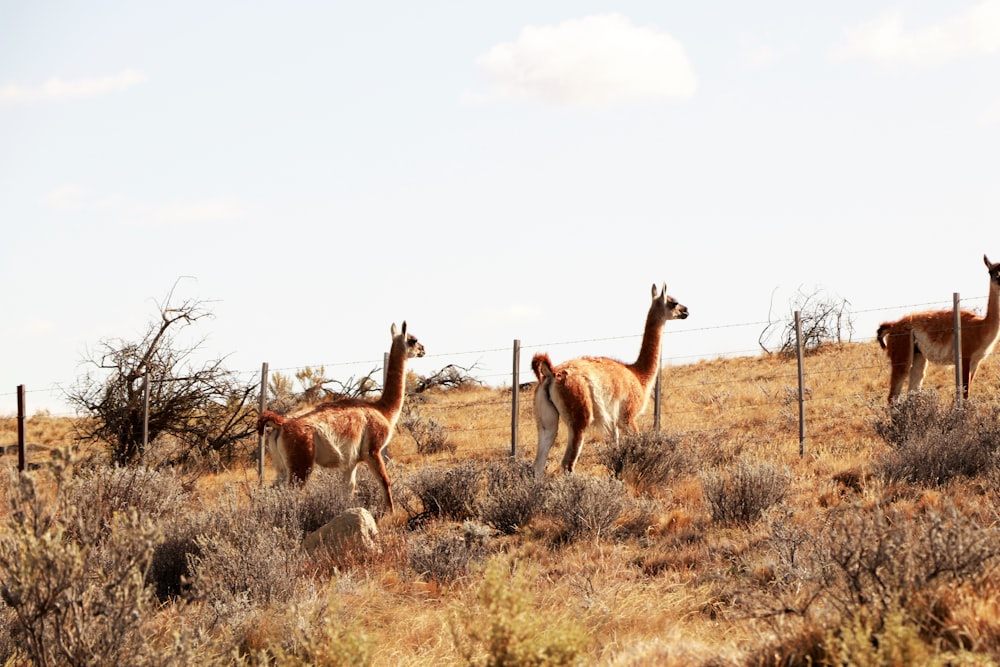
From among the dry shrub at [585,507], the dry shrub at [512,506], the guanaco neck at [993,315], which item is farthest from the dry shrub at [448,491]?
the guanaco neck at [993,315]

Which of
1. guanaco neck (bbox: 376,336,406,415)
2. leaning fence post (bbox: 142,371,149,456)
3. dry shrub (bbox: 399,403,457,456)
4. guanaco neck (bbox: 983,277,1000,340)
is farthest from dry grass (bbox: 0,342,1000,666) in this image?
dry shrub (bbox: 399,403,457,456)

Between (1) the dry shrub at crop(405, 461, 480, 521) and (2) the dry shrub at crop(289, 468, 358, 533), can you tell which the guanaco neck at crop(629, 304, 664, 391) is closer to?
(1) the dry shrub at crop(405, 461, 480, 521)

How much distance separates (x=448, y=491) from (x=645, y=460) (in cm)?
219

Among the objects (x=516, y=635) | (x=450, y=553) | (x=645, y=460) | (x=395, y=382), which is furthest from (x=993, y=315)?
(x=516, y=635)

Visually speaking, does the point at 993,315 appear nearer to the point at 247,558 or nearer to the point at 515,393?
the point at 515,393

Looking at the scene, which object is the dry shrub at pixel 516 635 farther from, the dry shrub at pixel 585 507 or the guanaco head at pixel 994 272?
the guanaco head at pixel 994 272

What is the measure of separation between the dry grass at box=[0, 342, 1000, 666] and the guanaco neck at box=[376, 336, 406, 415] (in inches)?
34.6

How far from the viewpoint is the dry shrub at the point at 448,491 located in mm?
11625

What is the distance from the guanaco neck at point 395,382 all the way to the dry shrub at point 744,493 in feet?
12.1

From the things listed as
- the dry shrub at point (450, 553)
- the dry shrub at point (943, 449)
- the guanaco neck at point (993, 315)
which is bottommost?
the dry shrub at point (450, 553)

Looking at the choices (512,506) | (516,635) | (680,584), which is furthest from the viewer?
(512,506)

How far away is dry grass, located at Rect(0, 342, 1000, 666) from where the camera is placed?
5.71 m

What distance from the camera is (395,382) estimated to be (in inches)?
497

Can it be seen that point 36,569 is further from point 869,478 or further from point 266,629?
point 869,478
